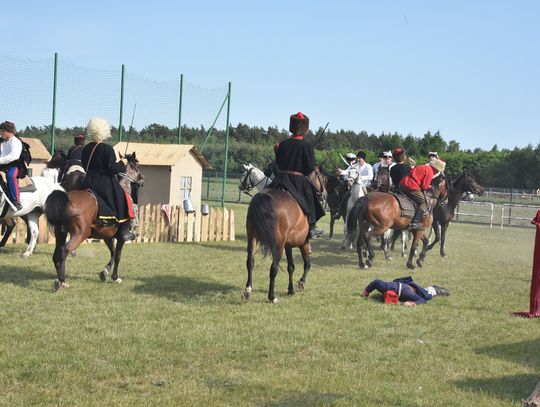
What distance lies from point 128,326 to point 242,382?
8.27 ft

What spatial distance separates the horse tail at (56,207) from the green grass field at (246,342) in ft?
3.58

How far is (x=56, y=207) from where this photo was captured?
10.8 meters

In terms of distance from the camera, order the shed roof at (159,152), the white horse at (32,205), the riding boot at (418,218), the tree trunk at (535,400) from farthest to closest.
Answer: the shed roof at (159,152), the riding boot at (418,218), the white horse at (32,205), the tree trunk at (535,400)

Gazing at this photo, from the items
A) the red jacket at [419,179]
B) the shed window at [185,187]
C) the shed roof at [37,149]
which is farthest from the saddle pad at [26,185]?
the shed window at [185,187]

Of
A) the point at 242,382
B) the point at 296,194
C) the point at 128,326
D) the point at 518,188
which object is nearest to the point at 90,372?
the point at 242,382

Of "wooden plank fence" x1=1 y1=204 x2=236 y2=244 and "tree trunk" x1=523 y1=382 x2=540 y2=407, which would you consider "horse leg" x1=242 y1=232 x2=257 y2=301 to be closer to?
"tree trunk" x1=523 y1=382 x2=540 y2=407

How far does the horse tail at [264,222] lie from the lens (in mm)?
10336

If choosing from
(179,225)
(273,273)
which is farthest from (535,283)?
(179,225)

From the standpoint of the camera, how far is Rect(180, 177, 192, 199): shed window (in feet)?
76.2

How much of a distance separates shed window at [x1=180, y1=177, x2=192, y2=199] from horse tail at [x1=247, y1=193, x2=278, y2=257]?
12960 mm

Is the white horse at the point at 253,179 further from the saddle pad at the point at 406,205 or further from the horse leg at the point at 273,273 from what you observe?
the horse leg at the point at 273,273

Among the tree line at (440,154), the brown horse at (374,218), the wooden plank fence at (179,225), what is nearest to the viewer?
the brown horse at (374,218)

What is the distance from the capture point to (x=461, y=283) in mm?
13891

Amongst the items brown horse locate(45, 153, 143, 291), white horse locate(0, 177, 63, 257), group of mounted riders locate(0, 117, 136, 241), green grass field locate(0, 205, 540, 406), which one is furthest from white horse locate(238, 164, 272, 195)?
brown horse locate(45, 153, 143, 291)
